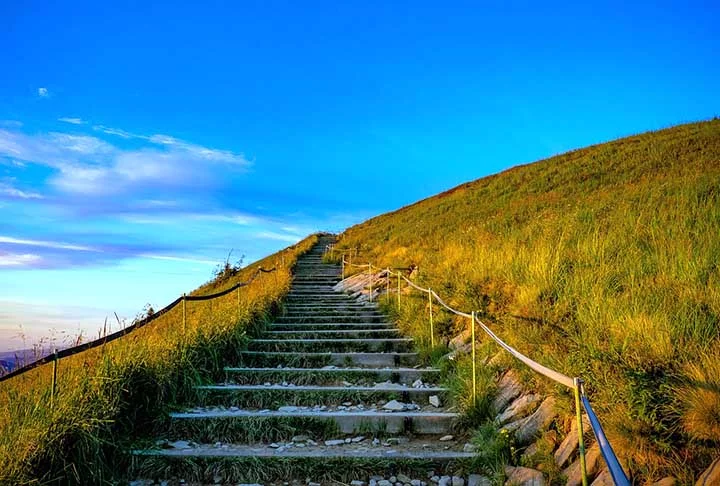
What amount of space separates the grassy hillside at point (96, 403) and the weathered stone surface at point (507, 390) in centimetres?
314

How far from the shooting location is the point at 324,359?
25.0 feet

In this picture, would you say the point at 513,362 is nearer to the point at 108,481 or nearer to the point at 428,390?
the point at 428,390

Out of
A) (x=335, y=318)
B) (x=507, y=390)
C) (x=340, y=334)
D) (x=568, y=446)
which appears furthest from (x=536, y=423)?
(x=335, y=318)

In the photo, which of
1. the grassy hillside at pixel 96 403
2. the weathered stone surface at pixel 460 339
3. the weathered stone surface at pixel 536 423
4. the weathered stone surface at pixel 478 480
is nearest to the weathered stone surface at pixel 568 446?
the weathered stone surface at pixel 536 423

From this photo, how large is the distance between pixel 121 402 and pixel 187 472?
0.88 metres

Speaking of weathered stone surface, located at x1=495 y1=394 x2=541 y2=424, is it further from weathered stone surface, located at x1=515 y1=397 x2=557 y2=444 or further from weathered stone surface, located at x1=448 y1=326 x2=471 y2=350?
weathered stone surface, located at x1=448 y1=326 x2=471 y2=350

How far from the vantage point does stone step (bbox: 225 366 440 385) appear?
680 cm

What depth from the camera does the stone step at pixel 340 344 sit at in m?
8.22

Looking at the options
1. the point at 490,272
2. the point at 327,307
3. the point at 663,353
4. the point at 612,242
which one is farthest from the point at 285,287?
the point at 663,353

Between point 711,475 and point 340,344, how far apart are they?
6082mm

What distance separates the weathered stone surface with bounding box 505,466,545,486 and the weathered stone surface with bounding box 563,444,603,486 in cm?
18

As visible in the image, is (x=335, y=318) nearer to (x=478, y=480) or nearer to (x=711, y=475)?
(x=478, y=480)

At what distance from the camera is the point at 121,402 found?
4707 mm

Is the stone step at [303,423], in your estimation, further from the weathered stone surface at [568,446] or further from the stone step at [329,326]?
the stone step at [329,326]
